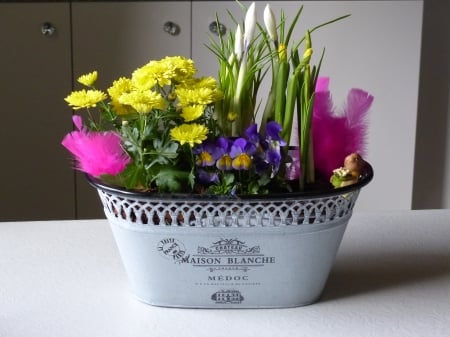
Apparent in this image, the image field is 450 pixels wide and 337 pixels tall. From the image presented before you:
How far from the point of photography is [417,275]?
0.95 m

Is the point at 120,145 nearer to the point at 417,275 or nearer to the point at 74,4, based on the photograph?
the point at 417,275

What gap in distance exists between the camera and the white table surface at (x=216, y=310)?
82cm

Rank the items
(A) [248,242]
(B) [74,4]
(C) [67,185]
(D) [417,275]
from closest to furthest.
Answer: (A) [248,242] < (D) [417,275] < (B) [74,4] < (C) [67,185]

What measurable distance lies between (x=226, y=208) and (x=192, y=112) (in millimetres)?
100

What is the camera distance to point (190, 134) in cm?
Result: 78

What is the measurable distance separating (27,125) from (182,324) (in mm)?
1729

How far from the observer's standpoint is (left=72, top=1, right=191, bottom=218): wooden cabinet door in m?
2.37

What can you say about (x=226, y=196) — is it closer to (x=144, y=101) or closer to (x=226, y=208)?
(x=226, y=208)

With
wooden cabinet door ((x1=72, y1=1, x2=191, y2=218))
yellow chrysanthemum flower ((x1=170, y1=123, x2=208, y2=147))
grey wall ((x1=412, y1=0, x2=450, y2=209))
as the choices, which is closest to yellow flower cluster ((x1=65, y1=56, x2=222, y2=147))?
yellow chrysanthemum flower ((x1=170, y1=123, x2=208, y2=147))

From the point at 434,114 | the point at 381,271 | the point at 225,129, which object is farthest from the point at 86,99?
the point at 434,114

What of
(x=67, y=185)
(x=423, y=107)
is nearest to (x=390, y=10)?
(x=423, y=107)

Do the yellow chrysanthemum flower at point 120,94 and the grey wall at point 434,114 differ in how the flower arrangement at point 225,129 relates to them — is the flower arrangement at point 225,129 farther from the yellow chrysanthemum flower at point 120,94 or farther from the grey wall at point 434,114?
the grey wall at point 434,114

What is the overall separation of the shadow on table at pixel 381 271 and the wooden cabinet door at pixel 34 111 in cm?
158

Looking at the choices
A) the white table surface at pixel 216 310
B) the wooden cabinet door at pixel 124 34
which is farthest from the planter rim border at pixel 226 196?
the wooden cabinet door at pixel 124 34
